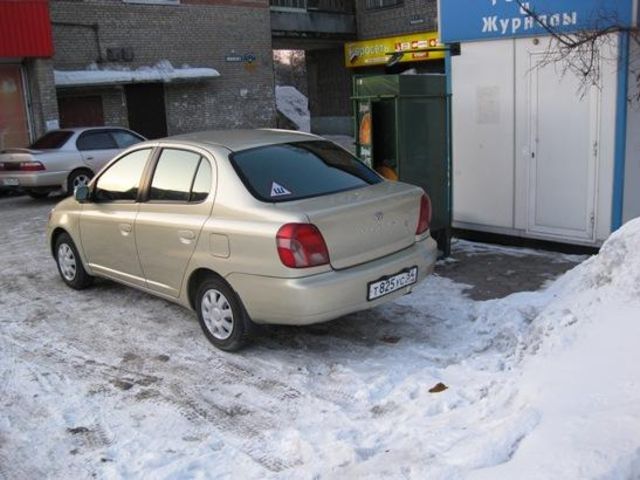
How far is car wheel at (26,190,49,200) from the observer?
1450cm

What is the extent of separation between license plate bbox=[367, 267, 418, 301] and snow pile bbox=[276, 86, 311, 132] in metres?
29.6

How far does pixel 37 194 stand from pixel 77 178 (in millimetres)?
928

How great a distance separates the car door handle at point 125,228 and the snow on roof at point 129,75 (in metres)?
14.5

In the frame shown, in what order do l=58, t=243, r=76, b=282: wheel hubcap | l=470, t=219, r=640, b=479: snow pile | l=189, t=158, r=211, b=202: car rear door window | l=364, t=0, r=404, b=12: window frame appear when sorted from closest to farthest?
1. l=470, t=219, r=640, b=479: snow pile
2. l=189, t=158, r=211, b=202: car rear door window
3. l=58, t=243, r=76, b=282: wheel hubcap
4. l=364, t=0, r=404, b=12: window frame

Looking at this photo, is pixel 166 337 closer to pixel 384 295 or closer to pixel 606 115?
pixel 384 295

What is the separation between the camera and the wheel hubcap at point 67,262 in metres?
7.32

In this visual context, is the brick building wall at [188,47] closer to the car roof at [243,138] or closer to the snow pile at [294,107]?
the snow pile at [294,107]

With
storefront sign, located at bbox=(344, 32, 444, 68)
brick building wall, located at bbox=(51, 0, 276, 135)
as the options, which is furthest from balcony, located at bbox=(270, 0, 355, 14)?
brick building wall, located at bbox=(51, 0, 276, 135)

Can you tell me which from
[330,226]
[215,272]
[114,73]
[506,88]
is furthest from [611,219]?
[114,73]

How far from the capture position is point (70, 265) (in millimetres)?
7359

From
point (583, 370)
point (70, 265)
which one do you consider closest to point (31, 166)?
point (70, 265)

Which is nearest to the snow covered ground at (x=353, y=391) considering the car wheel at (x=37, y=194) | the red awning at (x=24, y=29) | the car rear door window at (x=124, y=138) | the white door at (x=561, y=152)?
the white door at (x=561, y=152)

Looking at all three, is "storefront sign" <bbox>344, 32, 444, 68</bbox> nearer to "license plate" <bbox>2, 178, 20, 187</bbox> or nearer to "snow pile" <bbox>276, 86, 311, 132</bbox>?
"snow pile" <bbox>276, 86, 311, 132</bbox>

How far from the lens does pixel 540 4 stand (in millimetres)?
7684
